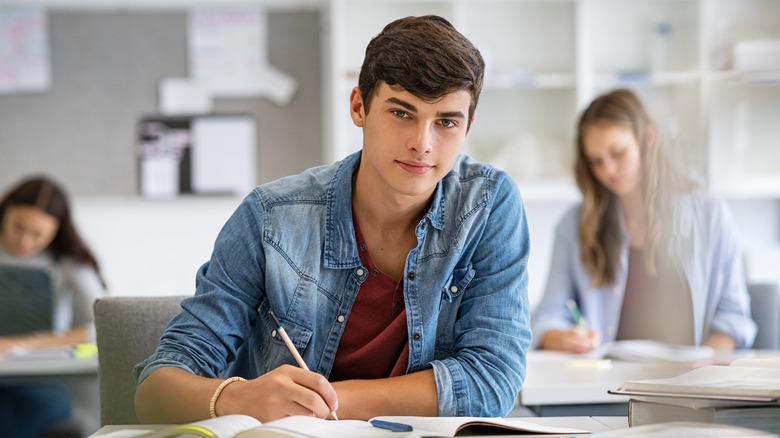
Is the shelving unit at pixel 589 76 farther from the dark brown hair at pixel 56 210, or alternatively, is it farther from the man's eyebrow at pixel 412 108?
the man's eyebrow at pixel 412 108

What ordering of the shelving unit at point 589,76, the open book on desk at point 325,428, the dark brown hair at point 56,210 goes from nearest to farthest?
the open book on desk at point 325,428 < the dark brown hair at point 56,210 < the shelving unit at point 589,76

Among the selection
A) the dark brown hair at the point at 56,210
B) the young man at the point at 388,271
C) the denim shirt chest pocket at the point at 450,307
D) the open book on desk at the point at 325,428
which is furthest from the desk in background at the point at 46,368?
the open book on desk at the point at 325,428

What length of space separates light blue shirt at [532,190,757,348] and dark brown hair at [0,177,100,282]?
1653 mm

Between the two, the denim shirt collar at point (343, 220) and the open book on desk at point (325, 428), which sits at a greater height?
the denim shirt collar at point (343, 220)

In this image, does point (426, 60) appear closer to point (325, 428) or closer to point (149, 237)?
point (325, 428)

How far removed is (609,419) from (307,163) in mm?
2724

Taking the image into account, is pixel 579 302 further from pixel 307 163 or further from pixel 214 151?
pixel 214 151

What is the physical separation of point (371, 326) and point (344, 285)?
0.27 ft

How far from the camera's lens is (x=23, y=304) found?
2.73 meters

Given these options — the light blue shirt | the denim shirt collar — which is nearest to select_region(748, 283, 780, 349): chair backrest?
the light blue shirt

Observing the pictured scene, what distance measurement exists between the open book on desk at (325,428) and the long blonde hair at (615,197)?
154cm

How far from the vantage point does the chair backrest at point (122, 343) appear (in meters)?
1.40

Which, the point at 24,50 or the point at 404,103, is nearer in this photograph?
the point at 404,103

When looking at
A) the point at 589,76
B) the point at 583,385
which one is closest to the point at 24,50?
the point at 589,76
